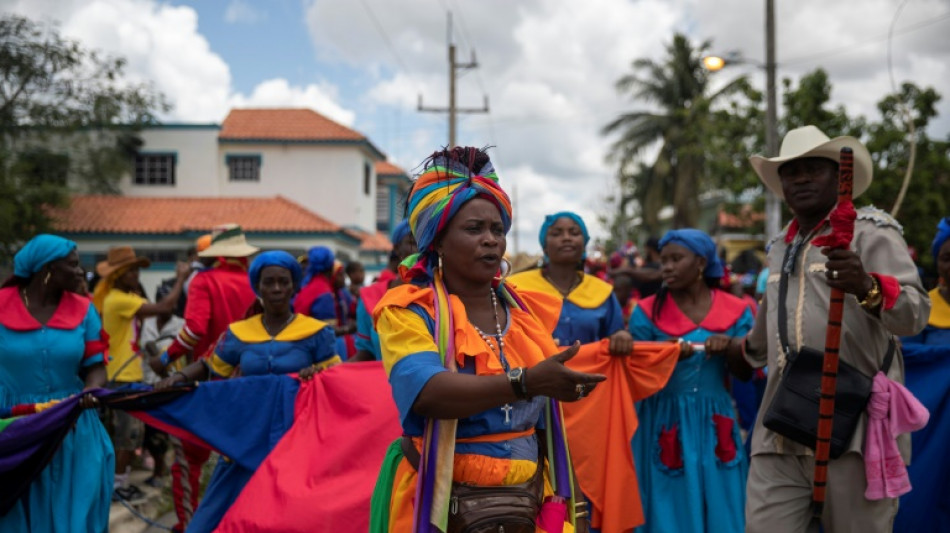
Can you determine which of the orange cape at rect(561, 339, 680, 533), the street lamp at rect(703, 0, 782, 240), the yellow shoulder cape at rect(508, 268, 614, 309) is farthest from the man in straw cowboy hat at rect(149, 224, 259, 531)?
the street lamp at rect(703, 0, 782, 240)

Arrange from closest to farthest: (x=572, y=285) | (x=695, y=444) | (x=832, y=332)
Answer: (x=832, y=332)
(x=695, y=444)
(x=572, y=285)

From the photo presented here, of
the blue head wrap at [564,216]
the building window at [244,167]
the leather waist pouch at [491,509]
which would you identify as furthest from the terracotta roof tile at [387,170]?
the leather waist pouch at [491,509]

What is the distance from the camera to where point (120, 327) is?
9.19 meters

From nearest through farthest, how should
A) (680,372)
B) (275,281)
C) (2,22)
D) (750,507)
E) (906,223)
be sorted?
(750,507) → (680,372) → (275,281) → (906,223) → (2,22)

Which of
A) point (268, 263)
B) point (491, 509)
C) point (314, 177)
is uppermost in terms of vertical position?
point (314, 177)

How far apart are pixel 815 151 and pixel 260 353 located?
3850 mm

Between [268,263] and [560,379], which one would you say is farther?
[268,263]

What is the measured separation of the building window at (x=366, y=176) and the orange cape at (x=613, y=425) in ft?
119

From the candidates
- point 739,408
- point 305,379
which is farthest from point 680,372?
point 305,379

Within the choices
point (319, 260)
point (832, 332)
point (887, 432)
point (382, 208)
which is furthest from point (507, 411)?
point (382, 208)

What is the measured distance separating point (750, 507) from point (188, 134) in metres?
37.0

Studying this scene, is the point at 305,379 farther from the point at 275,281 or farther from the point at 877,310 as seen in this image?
the point at 877,310

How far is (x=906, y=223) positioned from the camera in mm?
19391

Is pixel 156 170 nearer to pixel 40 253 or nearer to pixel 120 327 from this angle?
pixel 120 327
